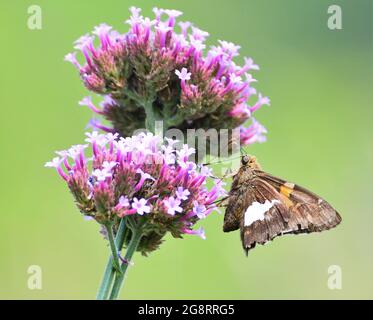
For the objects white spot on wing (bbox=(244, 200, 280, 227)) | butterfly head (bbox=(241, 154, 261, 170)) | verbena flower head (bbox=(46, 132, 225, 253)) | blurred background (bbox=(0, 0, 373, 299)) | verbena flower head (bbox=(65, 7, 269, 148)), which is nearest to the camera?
verbena flower head (bbox=(46, 132, 225, 253))

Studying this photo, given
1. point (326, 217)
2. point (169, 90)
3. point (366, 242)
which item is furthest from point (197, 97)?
point (366, 242)

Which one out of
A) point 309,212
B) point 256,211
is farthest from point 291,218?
point 256,211

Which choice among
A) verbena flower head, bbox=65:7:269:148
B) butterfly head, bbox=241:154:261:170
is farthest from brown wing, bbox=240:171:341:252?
verbena flower head, bbox=65:7:269:148

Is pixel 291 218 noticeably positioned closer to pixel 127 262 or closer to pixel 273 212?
pixel 273 212

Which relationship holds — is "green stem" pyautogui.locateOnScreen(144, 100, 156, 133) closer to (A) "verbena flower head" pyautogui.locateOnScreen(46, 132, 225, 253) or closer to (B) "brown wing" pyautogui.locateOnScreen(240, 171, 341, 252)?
(A) "verbena flower head" pyautogui.locateOnScreen(46, 132, 225, 253)

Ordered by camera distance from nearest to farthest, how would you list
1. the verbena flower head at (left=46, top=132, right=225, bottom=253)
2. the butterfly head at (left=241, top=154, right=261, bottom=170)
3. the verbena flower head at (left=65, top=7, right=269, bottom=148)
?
1. the verbena flower head at (left=46, top=132, right=225, bottom=253)
2. the verbena flower head at (left=65, top=7, right=269, bottom=148)
3. the butterfly head at (left=241, top=154, right=261, bottom=170)

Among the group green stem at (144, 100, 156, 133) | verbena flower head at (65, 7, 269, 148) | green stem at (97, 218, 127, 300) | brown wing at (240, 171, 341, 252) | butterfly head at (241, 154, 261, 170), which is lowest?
green stem at (97, 218, 127, 300)

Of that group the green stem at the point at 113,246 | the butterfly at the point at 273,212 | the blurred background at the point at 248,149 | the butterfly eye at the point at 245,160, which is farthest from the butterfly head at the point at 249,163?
the blurred background at the point at 248,149
